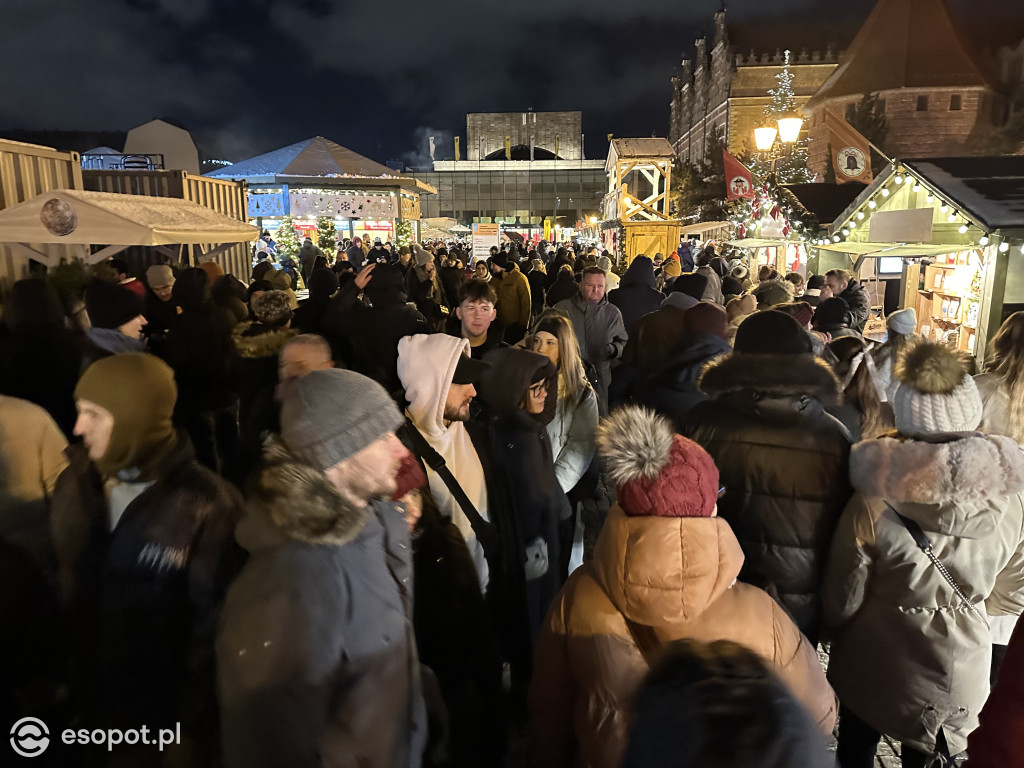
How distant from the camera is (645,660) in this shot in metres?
1.56

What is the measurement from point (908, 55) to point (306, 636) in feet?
172

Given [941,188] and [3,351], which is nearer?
[3,351]

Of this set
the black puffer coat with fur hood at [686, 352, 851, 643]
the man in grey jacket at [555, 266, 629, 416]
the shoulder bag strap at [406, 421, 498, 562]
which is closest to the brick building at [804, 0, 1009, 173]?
the man in grey jacket at [555, 266, 629, 416]

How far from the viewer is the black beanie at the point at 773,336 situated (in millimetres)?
2676

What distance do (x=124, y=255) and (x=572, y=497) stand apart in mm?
9776

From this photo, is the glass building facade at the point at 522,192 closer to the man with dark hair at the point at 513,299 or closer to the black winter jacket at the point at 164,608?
the man with dark hair at the point at 513,299

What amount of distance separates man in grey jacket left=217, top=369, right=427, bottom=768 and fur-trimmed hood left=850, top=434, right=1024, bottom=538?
1.60 metres

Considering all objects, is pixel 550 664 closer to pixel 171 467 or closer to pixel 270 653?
pixel 270 653

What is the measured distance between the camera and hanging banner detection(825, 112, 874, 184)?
13.5 meters

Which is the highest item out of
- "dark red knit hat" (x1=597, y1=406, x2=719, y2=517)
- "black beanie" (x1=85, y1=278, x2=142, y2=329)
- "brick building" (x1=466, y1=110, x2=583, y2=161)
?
"brick building" (x1=466, y1=110, x2=583, y2=161)

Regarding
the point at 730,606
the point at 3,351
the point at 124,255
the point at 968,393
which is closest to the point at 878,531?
the point at 968,393

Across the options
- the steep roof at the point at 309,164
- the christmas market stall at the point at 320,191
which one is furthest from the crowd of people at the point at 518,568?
the steep roof at the point at 309,164

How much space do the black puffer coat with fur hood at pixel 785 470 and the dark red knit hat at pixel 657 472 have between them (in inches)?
37.7
